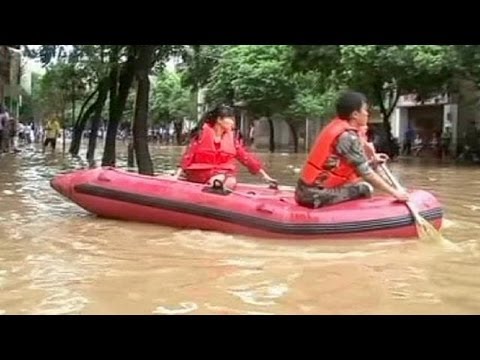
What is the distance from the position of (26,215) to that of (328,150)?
153 inches

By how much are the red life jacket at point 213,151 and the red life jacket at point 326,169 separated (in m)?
1.56

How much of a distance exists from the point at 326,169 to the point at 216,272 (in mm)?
2063

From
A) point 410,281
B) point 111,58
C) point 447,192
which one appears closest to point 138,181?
point 410,281

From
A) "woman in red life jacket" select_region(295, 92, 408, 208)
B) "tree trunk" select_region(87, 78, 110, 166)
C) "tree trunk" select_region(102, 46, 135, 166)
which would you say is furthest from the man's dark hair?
"tree trunk" select_region(87, 78, 110, 166)

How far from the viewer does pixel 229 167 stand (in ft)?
29.9

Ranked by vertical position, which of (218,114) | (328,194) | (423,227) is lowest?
(423,227)

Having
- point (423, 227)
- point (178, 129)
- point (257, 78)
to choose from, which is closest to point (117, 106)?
point (423, 227)

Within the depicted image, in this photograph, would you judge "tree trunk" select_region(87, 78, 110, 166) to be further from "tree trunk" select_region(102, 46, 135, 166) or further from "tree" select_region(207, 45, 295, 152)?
"tree" select_region(207, 45, 295, 152)

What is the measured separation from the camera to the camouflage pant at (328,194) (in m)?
7.59

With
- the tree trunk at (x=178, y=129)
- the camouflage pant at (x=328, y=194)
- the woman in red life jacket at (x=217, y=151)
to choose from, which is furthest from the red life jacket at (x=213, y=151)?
the tree trunk at (x=178, y=129)

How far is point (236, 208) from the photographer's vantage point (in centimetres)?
782

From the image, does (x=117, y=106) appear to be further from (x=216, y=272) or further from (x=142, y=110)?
(x=216, y=272)

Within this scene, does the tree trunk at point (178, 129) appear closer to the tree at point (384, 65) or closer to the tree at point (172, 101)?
the tree at point (172, 101)
